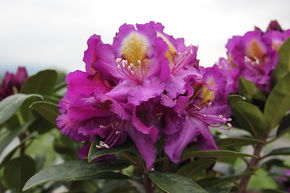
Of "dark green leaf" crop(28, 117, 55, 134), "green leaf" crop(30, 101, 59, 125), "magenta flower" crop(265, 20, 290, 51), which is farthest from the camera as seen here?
"dark green leaf" crop(28, 117, 55, 134)

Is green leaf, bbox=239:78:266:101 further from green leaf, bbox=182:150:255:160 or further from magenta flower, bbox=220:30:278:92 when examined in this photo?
green leaf, bbox=182:150:255:160

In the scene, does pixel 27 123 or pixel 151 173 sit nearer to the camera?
pixel 151 173

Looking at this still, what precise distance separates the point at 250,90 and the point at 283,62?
11cm

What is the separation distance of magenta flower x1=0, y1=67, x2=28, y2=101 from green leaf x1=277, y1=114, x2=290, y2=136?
2.60ft

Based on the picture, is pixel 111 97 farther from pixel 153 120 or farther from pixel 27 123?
pixel 27 123

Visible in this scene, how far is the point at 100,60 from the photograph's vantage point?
32.5 inches

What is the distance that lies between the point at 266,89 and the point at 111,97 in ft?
1.83

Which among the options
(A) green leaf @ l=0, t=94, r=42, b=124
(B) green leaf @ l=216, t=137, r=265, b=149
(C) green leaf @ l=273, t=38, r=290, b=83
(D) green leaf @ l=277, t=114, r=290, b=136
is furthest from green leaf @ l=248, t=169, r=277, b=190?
(A) green leaf @ l=0, t=94, r=42, b=124

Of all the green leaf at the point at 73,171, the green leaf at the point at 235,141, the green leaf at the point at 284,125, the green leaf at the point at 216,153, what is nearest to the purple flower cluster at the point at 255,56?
the green leaf at the point at 284,125

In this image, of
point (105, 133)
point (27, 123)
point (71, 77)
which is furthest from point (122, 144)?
point (27, 123)

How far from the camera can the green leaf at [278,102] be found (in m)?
1.07

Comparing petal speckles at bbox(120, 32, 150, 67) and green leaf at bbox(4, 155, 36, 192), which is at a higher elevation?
petal speckles at bbox(120, 32, 150, 67)

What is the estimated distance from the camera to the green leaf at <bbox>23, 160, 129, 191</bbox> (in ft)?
2.60

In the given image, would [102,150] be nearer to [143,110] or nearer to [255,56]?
[143,110]
